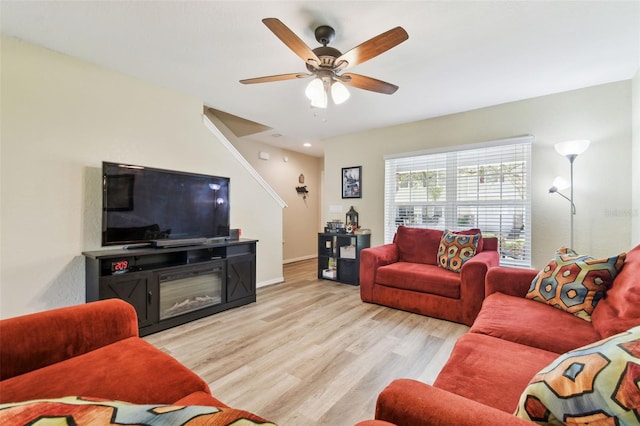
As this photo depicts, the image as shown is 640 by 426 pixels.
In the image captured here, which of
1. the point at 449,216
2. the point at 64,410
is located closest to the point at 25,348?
the point at 64,410

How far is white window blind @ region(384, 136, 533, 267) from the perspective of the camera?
3230 millimetres

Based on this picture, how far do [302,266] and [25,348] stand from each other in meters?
4.40

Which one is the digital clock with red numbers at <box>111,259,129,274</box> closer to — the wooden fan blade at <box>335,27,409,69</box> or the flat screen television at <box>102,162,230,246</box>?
the flat screen television at <box>102,162,230,246</box>

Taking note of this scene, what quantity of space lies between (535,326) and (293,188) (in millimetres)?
4977

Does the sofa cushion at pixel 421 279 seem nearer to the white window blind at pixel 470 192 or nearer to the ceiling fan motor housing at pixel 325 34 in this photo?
the white window blind at pixel 470 192

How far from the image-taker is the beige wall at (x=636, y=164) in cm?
257

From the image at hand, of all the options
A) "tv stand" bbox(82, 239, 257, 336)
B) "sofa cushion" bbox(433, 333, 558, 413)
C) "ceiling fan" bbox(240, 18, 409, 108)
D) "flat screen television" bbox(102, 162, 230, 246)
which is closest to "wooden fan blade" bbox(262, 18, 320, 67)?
"ceiling fan" bbox(240, 18, 409, 108)

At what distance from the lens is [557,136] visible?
3.04 metres

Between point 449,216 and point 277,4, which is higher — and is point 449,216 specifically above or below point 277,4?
below

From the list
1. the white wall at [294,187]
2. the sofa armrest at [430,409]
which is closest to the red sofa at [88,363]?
the sofa armrest at [430,409]

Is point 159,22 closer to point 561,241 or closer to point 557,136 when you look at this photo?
point 557,136

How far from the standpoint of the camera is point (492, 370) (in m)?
1.14

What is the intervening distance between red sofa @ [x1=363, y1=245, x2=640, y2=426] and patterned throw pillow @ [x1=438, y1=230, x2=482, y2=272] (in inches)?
36.9

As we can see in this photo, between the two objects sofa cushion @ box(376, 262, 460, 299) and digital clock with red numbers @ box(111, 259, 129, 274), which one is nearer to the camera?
digital clock with red numbers @ box(111, 259, 129, 274)
